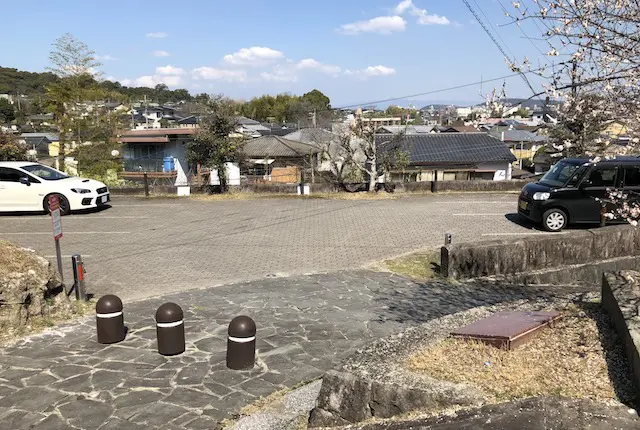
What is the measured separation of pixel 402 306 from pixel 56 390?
462 centimetres

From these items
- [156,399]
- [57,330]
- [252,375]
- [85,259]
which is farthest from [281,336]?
[85,259]

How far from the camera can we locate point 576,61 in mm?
4109

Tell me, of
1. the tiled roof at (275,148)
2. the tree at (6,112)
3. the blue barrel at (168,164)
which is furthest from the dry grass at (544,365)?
the tree at (6,112)

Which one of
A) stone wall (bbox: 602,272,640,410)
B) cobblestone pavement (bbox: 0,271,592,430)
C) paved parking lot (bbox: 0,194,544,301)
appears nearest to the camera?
stone wall (bbox: 602,272,640,410)

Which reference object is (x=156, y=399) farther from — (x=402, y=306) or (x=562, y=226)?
(x=562, y=226)

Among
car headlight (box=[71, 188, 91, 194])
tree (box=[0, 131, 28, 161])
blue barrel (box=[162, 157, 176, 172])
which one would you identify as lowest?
car headlight (box=[71, 188, 91, 194])

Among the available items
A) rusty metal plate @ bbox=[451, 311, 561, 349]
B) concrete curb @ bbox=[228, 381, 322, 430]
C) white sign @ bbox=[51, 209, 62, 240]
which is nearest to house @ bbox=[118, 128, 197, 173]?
white sign @ bbox=[51, 209, 62, 240]

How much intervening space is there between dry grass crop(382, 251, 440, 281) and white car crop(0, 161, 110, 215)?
990 cm

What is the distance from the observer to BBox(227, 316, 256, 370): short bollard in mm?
4930

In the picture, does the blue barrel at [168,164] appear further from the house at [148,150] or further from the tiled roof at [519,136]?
the tiled roof at [519,136]

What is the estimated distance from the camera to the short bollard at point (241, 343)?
4.93m

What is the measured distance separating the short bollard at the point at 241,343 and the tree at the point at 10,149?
18474 mm

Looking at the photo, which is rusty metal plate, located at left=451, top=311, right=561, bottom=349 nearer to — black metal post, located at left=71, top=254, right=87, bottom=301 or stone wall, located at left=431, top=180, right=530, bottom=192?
black metal post, located at left=71, top=254, right=87, bottom=301

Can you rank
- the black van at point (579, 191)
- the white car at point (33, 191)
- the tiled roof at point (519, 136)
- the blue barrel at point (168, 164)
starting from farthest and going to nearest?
the tiled roof at point (519, 136), the blue barrel at point (168, 164), the white car at point (33, 191), the black van at point (579, 191)
